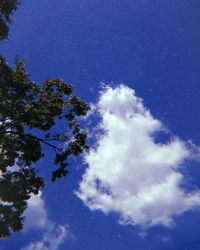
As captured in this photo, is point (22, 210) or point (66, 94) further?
point (66, 94)

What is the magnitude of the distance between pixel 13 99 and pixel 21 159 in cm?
382

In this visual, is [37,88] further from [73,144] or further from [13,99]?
[73,144]

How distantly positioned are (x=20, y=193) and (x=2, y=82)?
7.04 metres

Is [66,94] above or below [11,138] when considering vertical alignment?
above

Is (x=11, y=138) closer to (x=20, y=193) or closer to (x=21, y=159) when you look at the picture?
(x=21, y=159)

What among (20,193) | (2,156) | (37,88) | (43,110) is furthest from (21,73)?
(20,193)

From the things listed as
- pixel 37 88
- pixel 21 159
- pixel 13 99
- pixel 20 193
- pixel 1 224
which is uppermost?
pixel 37 88

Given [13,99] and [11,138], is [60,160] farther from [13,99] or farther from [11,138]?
[13,99]

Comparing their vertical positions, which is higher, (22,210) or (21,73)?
(21,73)

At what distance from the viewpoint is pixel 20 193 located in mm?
23672

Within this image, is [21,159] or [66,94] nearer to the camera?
[21,159]

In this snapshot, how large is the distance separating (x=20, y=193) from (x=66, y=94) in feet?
23.7

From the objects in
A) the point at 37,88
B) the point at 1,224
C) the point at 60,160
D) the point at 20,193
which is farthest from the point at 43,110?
the point at 1,224

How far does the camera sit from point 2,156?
23.7 metres
